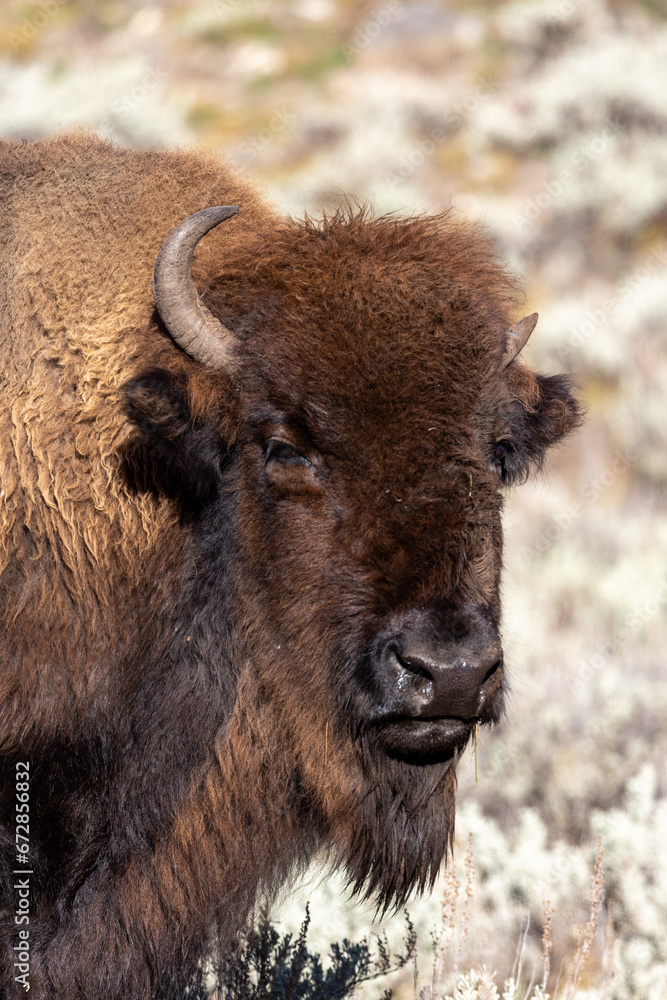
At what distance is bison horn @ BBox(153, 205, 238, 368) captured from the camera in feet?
9.64

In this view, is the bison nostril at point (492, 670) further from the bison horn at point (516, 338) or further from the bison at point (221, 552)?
the bison horn at point (516, 338)

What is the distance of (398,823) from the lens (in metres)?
3.29

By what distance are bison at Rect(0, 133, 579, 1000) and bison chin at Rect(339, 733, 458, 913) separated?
0.01m

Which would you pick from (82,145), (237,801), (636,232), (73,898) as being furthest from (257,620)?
(636,232)

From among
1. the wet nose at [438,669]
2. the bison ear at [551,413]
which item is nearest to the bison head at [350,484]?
the wet nose at [438,669]

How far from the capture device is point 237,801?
3.33m

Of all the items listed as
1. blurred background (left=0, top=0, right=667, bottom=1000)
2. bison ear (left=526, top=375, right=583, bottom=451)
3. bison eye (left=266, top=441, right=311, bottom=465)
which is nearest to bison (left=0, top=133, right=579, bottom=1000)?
bison eye (left=266, top=441, right=311, bottom=465)

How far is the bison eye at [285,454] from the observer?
118 inches

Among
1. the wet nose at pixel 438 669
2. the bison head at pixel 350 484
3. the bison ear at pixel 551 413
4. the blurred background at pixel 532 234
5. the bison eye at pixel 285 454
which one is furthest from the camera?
the blurred background at pixel 532 234

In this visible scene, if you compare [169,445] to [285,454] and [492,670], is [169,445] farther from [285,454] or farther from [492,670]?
[492,670]

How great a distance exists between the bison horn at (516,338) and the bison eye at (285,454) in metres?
0.71

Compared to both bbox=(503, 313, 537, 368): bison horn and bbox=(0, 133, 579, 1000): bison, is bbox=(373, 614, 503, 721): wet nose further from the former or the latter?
bbox=(503, 313, 537, 368): bison horn

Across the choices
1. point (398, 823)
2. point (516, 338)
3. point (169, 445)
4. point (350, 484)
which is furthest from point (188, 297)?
point (398, 823)

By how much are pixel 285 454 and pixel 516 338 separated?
0.84 meters
